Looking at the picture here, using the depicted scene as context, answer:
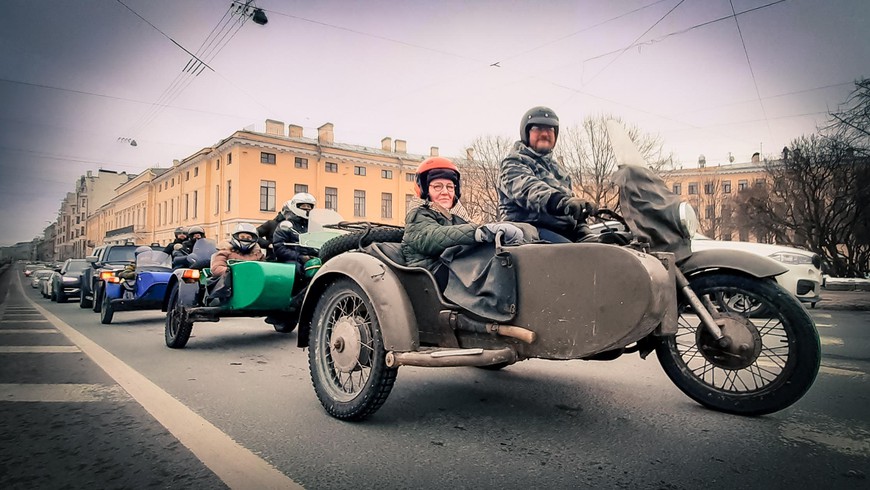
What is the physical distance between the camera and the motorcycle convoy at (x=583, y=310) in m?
2.39

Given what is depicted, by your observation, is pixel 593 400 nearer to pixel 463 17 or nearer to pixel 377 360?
pixel 377 360

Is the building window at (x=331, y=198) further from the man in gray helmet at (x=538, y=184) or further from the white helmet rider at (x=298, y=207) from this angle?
the man in gray helmet at (x=538, y=184)

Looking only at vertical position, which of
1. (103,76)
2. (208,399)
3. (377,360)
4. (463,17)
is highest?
(463,17)

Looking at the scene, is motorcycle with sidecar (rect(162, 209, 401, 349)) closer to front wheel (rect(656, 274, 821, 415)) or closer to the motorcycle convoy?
the motorcycle convoy

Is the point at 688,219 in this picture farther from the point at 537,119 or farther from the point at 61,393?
the point at 61,393

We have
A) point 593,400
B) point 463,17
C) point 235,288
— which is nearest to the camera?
point 593,400

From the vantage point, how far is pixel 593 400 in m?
3.38

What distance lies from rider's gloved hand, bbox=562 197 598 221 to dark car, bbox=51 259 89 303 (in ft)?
57.2

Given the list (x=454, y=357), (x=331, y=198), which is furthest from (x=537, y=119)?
(x=331, y=198)

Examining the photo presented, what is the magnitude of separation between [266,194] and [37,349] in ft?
108

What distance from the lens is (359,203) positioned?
138 ft

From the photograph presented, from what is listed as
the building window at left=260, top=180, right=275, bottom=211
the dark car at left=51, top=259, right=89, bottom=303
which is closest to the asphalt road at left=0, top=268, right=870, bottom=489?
the dark car at left=51, top=259, right=89, bottom=303

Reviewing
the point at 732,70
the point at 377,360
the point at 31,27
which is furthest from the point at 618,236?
the point at 31,27

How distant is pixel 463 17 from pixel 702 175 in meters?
41.3
